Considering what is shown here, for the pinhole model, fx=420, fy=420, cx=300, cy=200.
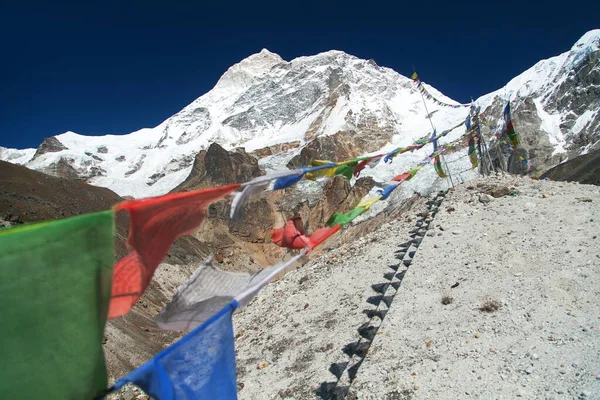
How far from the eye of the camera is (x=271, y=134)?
13250 cm

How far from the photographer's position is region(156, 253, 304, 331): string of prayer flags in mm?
3354

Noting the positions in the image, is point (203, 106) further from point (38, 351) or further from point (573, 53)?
point (38, 351)

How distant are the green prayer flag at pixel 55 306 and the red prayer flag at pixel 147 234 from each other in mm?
131

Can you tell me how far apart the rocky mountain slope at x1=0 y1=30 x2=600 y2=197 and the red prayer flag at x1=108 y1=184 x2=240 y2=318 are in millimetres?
79154

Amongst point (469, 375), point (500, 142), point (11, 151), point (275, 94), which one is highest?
point (11, 151)

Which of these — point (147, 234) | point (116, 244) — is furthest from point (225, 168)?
point (147, 234)

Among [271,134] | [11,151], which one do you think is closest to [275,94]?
[271,134]

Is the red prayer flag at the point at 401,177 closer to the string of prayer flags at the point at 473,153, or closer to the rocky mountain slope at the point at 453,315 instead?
the rocky mountain slope at the point at 453,315

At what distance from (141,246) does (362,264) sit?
25.1 ft

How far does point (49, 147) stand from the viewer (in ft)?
445

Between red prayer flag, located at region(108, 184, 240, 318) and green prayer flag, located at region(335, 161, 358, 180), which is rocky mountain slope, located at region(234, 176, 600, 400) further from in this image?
red prayer flag, located at region(108, 184, 240, 318)

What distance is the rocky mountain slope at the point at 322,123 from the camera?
3907 inches

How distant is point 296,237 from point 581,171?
76.3 metres

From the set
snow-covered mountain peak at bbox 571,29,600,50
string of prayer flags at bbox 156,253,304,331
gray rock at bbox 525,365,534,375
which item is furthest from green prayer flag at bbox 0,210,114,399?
snow-covered mountain peak at bbox 571,29,600,50
